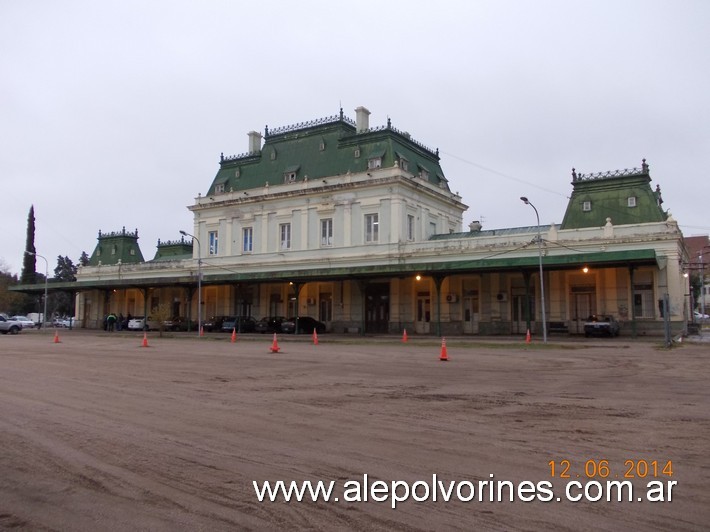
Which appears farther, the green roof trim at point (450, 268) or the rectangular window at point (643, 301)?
the rectangular window at point (643, 301)

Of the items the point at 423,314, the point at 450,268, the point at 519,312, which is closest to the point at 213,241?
the point at 423,314

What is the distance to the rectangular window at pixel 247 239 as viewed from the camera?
5075 cm

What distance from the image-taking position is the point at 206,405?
34.2ft

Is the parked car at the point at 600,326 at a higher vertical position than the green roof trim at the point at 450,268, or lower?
lower

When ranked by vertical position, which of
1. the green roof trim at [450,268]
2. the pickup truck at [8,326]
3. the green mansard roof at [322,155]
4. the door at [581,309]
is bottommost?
the pickup truck at [8,326]

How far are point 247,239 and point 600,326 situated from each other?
29.8 m

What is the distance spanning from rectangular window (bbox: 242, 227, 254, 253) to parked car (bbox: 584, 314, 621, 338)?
93.2 ft

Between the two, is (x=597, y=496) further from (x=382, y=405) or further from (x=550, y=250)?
(x=550, y=250)

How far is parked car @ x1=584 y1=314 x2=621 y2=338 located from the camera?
3247 centimetres

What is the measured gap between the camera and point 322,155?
158 feet

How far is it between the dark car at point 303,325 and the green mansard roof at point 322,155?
11.4 metres

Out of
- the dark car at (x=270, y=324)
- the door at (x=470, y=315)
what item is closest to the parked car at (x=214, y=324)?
the dark car at (x=270, y=324)

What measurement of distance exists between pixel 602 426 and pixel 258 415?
5.10 meters

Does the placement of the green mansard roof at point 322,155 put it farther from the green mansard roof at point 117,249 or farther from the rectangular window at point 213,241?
the green mansard roof at point 117,249
